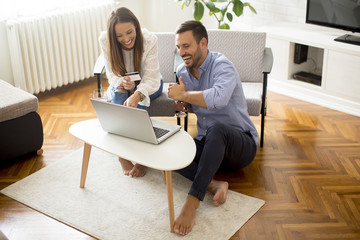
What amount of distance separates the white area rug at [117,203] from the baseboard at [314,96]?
165cm

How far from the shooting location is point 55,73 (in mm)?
4477

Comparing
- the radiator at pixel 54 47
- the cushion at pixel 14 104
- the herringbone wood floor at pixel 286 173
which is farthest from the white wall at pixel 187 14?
the cushion at pixel 14 104

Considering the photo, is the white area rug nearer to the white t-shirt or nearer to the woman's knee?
the woman's knee

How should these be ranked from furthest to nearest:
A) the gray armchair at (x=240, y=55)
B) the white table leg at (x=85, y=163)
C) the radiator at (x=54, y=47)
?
the radiator at (x=54, y=47) < the gray armchair at (x=240, y=55) < the white table leg at (x=85, y=163)

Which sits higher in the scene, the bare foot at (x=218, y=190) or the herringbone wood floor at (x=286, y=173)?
the bare foot at (x=218, y=190)

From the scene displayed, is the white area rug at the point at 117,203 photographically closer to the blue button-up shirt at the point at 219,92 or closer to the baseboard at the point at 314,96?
the blue button-up shirt at the point at 219,92

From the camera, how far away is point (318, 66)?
462cm

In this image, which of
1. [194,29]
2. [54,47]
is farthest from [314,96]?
[54,47]

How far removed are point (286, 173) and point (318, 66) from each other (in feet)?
5.94

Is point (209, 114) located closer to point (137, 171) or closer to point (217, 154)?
point (217, 154)

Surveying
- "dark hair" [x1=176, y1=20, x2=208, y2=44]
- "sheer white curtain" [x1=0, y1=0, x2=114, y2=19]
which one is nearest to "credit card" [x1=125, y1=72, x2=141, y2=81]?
"dark hair" [x1=176, y1=20, x2=208, y2=44]

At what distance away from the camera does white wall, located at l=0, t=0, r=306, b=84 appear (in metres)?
4.59

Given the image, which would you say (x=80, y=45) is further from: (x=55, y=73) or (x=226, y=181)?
(x=226, y=181)

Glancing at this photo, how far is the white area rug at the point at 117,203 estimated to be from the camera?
2602 millimetres
